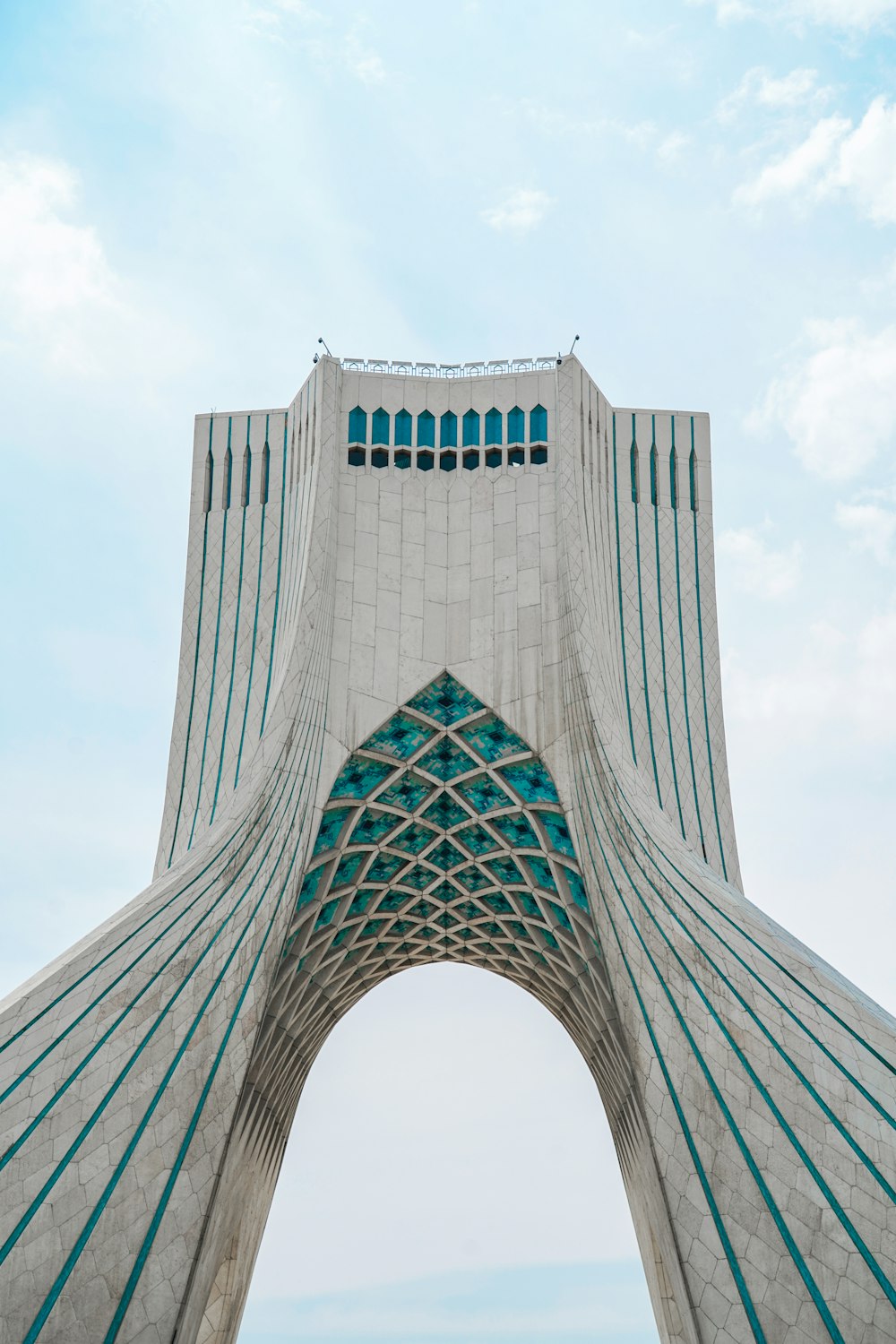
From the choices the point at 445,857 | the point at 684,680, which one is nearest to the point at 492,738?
the point at 445,857

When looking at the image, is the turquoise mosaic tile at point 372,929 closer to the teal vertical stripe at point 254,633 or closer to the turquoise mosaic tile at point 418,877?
the turquoise mosaic tile at point 418,877

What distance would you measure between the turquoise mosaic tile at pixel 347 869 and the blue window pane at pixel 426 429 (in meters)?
6.95

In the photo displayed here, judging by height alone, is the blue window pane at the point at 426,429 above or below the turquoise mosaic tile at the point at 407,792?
above

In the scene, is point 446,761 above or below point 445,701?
below

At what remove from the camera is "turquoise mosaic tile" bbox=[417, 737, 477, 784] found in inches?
780

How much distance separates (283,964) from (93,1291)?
22.4 feet

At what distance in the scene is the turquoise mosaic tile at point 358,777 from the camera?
63.0 ft

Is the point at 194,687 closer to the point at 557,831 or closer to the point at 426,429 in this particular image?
the point at 426,429

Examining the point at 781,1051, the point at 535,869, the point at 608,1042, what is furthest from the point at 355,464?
the point at 781,1051

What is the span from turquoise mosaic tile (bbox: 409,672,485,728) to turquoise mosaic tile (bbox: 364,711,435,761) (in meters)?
0.23

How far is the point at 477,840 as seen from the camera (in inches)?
830

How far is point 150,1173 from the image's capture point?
13688mm

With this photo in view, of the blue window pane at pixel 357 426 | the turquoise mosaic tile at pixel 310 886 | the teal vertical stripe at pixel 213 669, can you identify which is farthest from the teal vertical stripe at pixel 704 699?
the teal vertical stripe at pixel 213 669

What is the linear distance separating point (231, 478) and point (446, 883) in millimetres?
8647
